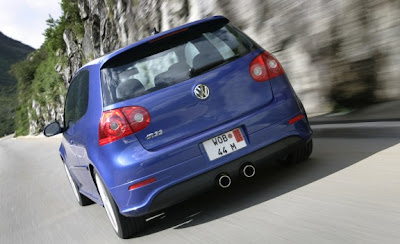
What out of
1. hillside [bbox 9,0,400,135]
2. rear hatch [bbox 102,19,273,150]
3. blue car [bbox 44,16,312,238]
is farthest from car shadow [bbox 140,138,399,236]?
hillside [bbox 9,0,400,135]

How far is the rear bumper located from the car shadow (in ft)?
0.55

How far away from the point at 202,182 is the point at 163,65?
942 mm

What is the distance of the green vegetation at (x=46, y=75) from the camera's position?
3819cm

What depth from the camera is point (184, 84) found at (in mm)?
3945

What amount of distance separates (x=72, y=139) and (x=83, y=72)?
0.77 metres

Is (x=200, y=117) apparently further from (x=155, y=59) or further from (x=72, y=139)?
(x=72, y=139)

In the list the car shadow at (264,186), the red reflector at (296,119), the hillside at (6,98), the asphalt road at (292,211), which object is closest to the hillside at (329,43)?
the asphalt road at (292,211)

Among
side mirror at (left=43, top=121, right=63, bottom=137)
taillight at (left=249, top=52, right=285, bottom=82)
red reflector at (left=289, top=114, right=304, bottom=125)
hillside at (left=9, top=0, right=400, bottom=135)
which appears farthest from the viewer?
hillside at (left=9, top=0, right=400, bottom=135)

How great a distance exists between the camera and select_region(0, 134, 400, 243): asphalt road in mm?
3180

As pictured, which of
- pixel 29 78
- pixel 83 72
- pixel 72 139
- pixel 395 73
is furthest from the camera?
pixel 29 78

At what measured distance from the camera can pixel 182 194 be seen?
396 centimetres

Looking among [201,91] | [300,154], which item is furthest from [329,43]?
[201,91]

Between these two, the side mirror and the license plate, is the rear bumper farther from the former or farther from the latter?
the side mirror

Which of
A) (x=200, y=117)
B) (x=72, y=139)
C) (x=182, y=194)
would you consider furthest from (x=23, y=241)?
(x=200, y=117)
